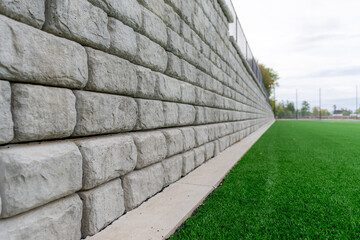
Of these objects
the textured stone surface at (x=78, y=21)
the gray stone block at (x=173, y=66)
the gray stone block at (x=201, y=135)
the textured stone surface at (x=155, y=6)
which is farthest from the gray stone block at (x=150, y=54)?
the gray stone block at (x=201, y=135)

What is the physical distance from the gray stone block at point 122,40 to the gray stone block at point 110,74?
0.07 metres

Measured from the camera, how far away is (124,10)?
80.6 inches

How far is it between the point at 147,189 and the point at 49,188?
1.13m

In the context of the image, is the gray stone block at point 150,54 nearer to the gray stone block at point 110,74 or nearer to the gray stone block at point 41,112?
the gray stone block at point 110,74

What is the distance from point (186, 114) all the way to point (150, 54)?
120cm

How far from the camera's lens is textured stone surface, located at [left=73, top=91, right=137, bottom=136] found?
163 cm

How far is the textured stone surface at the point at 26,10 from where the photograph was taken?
3.90ft

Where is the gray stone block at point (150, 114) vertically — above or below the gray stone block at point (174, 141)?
above

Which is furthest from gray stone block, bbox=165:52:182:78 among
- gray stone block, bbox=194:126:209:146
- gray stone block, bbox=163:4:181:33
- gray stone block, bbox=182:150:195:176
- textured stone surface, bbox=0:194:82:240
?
textured stone surface, bbox=0:194:82:240

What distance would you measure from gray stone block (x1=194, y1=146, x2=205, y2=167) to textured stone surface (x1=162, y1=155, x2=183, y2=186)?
0.65 metres

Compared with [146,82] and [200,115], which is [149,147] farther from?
[200,115]

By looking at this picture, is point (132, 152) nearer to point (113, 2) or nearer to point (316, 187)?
point (113, 2)

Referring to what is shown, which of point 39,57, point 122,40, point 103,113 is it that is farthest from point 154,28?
point 39,57

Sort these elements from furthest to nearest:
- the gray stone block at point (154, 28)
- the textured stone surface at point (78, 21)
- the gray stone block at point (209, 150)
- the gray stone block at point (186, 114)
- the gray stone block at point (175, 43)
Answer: the gray stone block at point (209, 150), the gray stone block at point (186, 114), the gray stone block at point (175, 43), the gray stone block at point (154, 28), the textured stone surface at point (78, 21)
